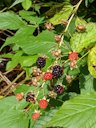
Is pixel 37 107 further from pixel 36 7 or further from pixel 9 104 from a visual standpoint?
pixel 36 7

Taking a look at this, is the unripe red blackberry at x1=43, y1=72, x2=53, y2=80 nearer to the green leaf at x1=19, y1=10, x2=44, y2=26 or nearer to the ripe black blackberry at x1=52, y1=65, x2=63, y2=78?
the ripe black blackberry at x1=52, y1=65, x2=63, y2=78

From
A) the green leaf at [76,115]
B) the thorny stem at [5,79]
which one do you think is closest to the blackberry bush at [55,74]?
the green leaf at [76,115]

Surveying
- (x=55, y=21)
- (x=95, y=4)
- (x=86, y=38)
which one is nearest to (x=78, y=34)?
(x=86, y=38)

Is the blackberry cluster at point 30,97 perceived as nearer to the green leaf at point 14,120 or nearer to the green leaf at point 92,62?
the green leaf at point 14,120

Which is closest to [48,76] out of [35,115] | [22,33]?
[35,115]

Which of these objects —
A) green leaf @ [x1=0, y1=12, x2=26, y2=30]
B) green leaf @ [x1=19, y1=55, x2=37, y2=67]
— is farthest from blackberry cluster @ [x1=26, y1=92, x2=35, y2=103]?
green leaf @ [x1=0, y1=12, x2=26, y2=30]

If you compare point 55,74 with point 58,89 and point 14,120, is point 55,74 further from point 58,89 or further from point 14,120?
point 14,120
